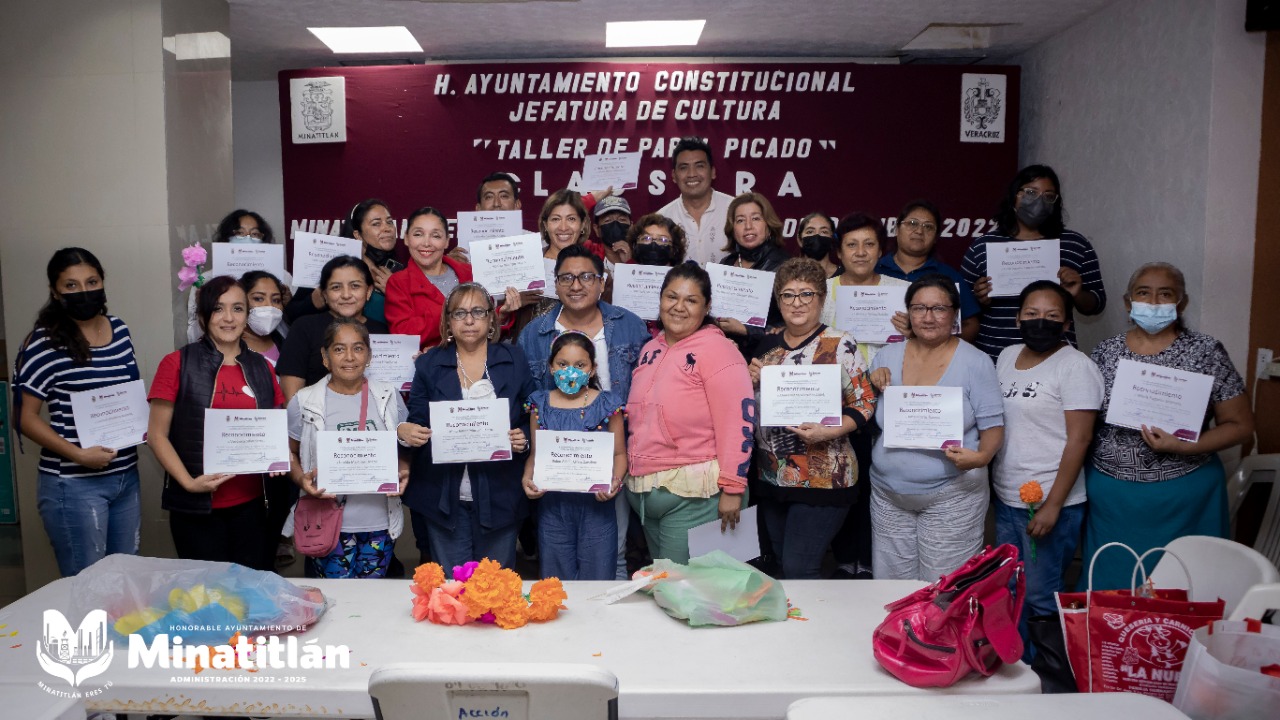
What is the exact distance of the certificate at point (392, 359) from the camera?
136 inches

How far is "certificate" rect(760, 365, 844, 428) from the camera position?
10.1 feet

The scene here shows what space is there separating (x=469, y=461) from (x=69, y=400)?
1592 millimetres

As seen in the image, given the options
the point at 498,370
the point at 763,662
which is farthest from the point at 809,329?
the point at 763,662

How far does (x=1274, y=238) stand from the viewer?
3.92m

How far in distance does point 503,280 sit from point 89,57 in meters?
2.58

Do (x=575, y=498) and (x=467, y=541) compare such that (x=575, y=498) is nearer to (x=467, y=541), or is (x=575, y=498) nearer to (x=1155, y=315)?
(x=467, y=541)

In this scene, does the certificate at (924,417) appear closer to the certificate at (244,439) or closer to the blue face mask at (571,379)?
the blue face mask at (571,379)

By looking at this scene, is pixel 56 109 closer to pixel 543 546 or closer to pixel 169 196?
pixel 169 196

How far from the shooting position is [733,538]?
10.3 ft

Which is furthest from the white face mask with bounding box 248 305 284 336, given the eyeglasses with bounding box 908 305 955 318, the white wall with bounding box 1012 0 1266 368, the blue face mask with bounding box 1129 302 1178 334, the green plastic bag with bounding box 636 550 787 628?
the white wall with bounding box 1012 0 1266 368

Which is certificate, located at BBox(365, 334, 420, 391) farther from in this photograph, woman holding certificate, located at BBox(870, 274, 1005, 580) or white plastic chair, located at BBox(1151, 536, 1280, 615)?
white plastic chair, located at BBox(1151, 536, 1280, 615)

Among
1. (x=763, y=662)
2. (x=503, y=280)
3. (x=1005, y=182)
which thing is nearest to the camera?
(x=763, y=662)

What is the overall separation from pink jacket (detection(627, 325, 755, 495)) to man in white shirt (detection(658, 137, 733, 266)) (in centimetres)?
131

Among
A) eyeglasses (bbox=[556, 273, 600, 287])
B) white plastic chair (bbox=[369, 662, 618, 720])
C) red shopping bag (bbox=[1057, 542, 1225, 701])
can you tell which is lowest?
red shopping bag (bbox=[1057, 542, 1225, 701])
